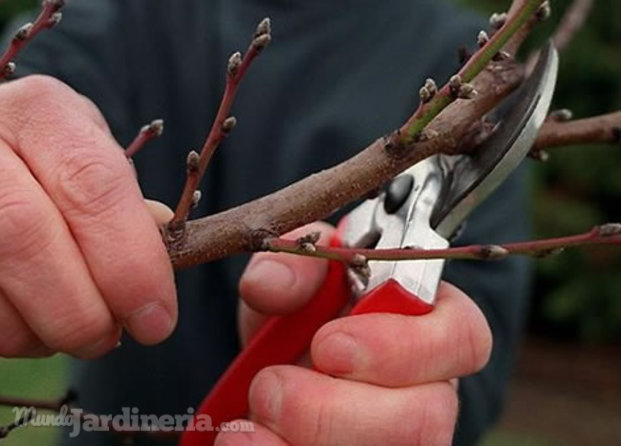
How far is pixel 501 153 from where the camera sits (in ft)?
2.47

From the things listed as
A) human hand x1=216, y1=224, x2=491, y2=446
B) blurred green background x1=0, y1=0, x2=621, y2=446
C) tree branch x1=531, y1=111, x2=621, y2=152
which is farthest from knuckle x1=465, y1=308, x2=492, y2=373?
Result: blurred green background x1=0, y1=0, x2=621, y2=446

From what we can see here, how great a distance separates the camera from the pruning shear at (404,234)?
2.49 ft

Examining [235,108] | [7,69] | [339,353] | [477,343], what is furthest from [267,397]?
[235,108]

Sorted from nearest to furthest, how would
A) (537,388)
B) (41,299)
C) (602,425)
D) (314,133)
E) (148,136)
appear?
(41,299)
(148,136)
(314,133)
(602,425)
(537,388)

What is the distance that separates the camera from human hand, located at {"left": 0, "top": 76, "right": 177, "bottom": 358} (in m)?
0.68

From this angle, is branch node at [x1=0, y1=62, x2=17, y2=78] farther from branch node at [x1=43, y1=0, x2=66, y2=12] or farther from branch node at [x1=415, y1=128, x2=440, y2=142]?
branch node at [x1=415, y1=128, x2=440, y2=142]

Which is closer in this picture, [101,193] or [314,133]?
[101,193]

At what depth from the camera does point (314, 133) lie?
1.61 metres

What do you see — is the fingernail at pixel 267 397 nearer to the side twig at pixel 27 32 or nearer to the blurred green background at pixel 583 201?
the side twig at pixel 27 32

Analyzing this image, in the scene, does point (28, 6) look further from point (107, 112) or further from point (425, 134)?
point (425, 134)

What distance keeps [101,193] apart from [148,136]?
10cm

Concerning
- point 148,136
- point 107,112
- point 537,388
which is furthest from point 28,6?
point 148,136

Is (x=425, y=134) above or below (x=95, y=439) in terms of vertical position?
above

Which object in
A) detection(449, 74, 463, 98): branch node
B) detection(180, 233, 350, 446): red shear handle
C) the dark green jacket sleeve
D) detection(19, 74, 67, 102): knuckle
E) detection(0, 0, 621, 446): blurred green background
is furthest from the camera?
detection(0, 0, 621, 446): blurred green background
